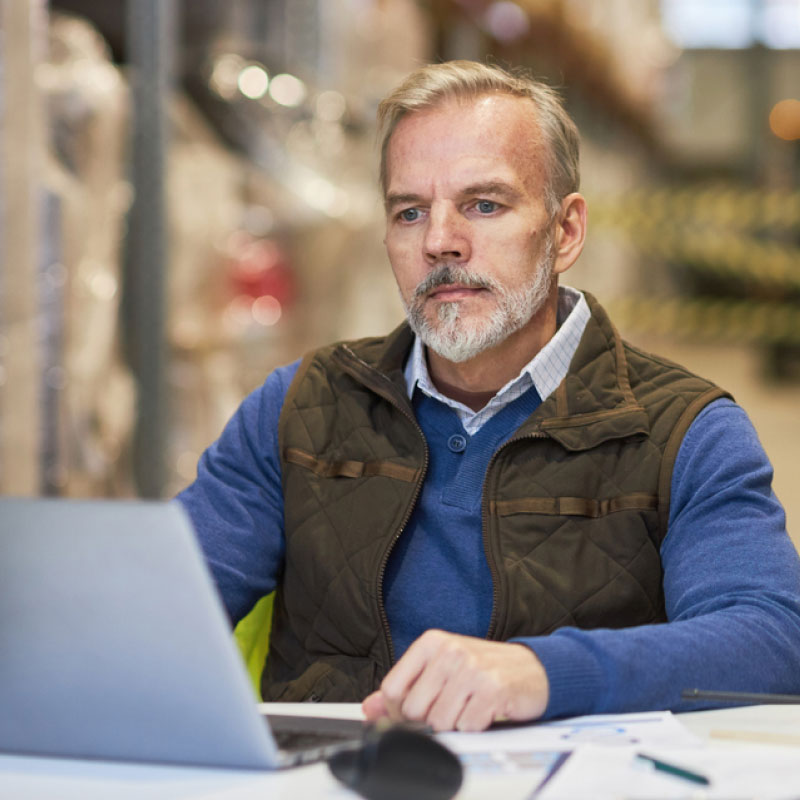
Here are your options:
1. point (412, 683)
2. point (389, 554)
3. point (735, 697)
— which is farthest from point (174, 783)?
point (389, 554)

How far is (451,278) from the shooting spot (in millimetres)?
1935

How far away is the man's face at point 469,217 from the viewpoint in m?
1.92

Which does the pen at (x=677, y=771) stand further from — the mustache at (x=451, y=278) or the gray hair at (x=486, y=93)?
the gray hair at (x=486, y=93)

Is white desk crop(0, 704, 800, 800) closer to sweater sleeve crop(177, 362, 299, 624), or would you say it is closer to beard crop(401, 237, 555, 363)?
sweater sleeve crop(177, 362, 299, 624)

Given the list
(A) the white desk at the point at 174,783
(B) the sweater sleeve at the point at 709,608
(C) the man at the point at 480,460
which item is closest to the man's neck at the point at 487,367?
(C) the man at the point at 480,460

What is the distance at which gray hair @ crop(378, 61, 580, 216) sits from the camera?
6.39ft

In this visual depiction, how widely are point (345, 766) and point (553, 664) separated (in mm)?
339

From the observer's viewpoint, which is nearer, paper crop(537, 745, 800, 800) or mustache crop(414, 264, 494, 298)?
paper crop(537, 745, 800, 800)

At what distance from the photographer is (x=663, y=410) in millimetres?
1838

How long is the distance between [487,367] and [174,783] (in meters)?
1.05

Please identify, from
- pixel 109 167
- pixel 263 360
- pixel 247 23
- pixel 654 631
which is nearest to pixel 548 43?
pixel 247 23

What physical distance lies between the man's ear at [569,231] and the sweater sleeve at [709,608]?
0.41 m

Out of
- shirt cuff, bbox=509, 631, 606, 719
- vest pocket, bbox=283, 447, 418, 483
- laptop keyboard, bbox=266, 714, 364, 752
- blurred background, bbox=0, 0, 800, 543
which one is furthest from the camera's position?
blurred background, bbox=0, 0, 800, 543

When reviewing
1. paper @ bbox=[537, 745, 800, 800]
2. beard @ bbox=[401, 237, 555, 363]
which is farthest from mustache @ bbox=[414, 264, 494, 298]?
paper @ bbox=[537, 745, 800, 800]
